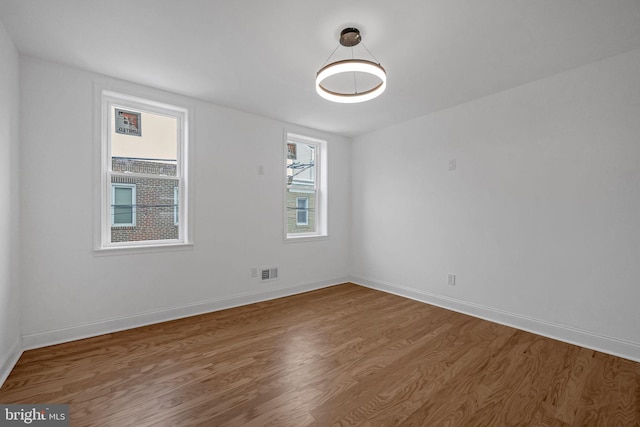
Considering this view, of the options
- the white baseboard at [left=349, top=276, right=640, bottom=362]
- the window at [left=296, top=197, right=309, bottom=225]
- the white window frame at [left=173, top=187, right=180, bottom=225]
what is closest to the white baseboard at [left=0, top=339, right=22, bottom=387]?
the white window frame at [left=173, top=187, right=180, bottom=225]

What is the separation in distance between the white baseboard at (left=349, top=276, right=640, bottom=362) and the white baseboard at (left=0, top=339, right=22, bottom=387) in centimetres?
424

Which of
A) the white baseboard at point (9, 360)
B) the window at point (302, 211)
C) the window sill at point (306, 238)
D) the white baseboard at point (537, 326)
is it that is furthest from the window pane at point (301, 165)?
the white baseboard at point (9, 360)

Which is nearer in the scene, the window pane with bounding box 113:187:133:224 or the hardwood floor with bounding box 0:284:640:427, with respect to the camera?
the hardwood floor with bounding box 0:284:640:427

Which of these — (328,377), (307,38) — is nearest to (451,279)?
(328,377)

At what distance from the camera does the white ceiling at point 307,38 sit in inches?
77.9

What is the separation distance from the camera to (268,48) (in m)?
2.46

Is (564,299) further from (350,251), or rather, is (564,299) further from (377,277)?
(350,251)

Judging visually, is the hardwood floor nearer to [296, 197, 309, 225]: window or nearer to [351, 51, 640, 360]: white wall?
[351, 51, 640, 360]: white wall

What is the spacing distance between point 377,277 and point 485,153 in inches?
97.3

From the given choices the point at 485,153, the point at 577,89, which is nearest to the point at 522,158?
the point at 485,153

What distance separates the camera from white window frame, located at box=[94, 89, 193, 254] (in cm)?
291

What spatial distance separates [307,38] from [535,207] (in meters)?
2.88

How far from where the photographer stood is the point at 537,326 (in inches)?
118

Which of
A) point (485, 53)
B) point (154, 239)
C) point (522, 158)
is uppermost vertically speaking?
point (485, 53)
